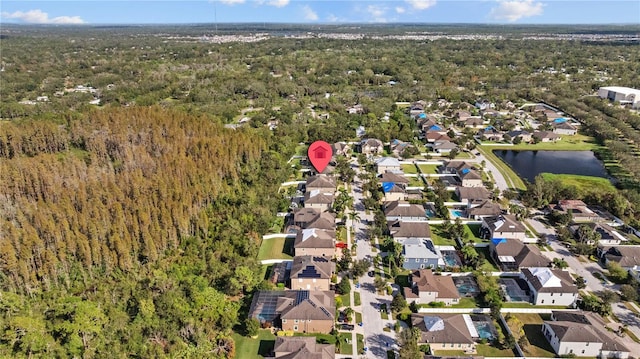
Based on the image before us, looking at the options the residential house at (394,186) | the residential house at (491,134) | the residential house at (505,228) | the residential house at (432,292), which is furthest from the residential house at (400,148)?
the residential house at (432,292)

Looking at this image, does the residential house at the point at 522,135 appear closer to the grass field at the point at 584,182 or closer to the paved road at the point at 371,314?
the grass field at the point at 584,182

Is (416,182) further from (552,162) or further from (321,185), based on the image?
(552,162)

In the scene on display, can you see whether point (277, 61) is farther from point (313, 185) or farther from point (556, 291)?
point (556, 291)

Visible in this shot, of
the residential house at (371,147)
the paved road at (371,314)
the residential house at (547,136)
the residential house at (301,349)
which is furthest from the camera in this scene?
the residential house at (547,136)

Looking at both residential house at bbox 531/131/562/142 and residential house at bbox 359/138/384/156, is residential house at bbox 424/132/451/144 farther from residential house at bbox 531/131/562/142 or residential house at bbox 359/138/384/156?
residential house at bbox 531/131/562/142

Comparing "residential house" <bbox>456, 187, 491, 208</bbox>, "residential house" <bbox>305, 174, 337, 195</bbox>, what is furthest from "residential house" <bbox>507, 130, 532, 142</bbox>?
"residential house" <bbox>305, 174, 337, 195</bbox>

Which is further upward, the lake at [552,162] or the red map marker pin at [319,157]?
the red map marker pin at [319,157]
